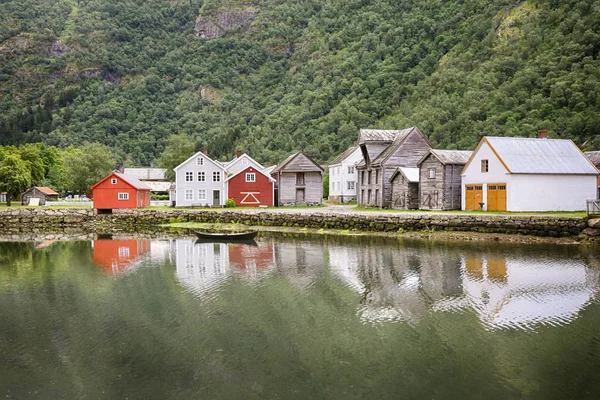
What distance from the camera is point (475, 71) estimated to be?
11044 centimetres

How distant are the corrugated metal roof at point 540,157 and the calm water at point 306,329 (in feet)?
48.8

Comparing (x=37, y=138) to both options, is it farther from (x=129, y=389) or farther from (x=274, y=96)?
(x=129, y=389)

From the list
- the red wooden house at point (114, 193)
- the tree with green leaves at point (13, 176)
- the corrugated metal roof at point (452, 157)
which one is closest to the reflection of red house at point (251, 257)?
the corrugated metal roof at point (452, 157)

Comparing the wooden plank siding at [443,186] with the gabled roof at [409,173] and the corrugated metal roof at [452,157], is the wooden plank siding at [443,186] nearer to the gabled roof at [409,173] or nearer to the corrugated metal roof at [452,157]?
the corrugated metal roof at [452,157]

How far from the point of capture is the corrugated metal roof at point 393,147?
5750 cm

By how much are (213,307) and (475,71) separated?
341 feet

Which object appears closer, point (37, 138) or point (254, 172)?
point (254, 172)

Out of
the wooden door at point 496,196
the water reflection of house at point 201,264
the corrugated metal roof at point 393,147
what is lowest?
the water reflection of house at point 201,264

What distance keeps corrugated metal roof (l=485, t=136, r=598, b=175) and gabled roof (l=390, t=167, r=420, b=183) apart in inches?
390

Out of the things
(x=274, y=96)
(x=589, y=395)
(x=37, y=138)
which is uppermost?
(x=274, y=96)

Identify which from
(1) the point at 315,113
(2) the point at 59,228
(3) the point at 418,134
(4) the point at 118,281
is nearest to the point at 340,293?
(4) the point at 118,281

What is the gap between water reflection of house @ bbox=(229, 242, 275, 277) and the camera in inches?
1116

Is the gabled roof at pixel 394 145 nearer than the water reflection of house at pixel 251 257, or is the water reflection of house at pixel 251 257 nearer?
the water reflection of house at pixel 251 257

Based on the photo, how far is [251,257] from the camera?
108 ft
